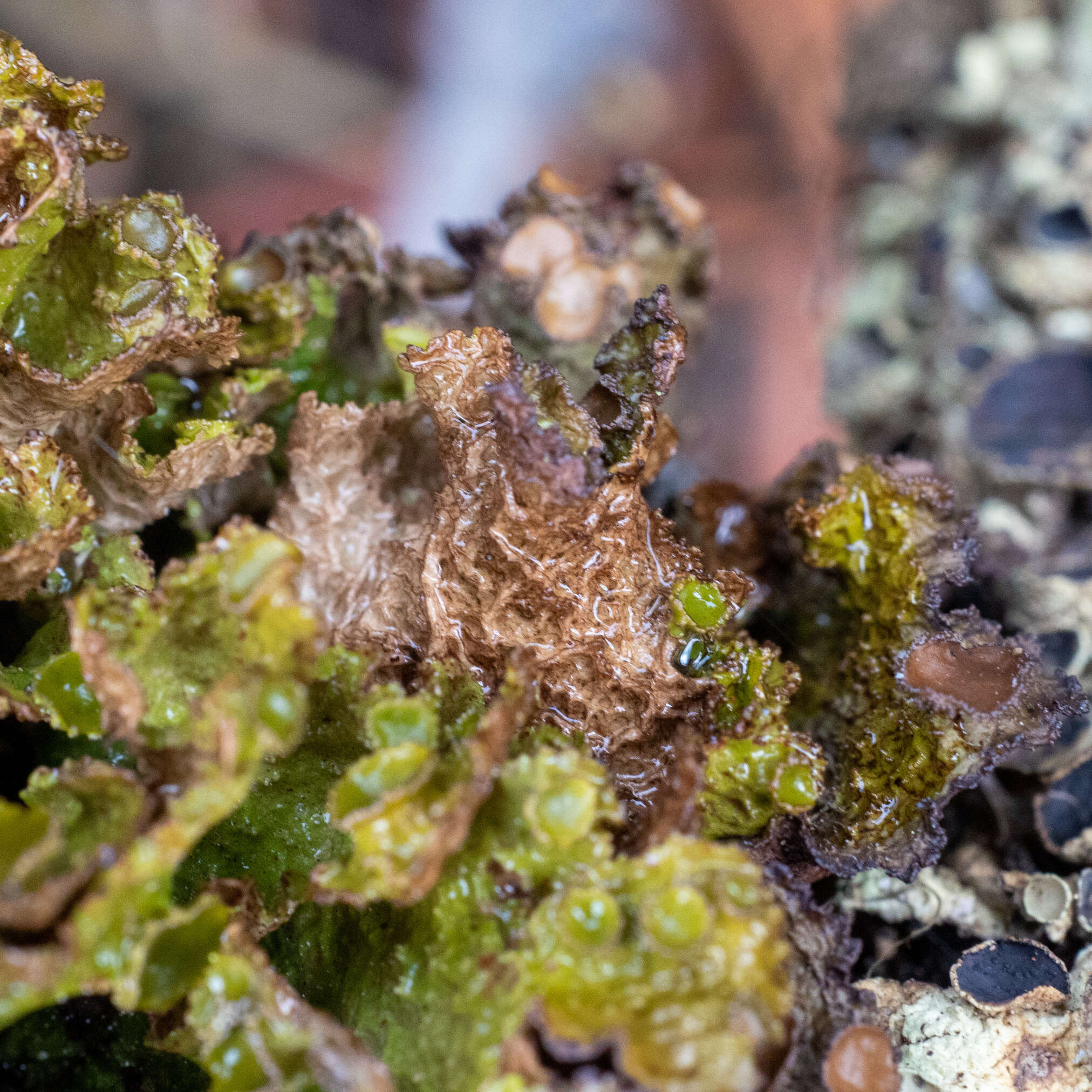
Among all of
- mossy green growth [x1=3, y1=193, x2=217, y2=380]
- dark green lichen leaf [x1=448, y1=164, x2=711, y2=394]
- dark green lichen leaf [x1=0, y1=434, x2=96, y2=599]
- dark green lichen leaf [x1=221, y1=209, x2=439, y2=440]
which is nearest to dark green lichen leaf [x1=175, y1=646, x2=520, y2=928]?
dark green lichen leaf [x1=0, y1=434, x2=96, y2=599]

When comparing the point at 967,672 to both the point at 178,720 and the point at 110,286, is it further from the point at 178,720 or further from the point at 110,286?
the point at 110,286

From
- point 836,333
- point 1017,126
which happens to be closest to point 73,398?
point 836,333

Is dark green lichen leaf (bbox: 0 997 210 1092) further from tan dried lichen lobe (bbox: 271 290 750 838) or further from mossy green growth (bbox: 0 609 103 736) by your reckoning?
tan dried lichen lobe (bbox: 271 290 750 838)

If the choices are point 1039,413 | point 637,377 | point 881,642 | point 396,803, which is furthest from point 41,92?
point 1039,413

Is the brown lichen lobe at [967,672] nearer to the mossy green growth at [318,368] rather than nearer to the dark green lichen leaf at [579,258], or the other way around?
the dark green lichen leaf at [579,258]

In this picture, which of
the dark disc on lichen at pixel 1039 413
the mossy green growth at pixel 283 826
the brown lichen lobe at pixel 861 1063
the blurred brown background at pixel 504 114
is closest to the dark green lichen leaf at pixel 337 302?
the mossy green growth at pixel 283 826

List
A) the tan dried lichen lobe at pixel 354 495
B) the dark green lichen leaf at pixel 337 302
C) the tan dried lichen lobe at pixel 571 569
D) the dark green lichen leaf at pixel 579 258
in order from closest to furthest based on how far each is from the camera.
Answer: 1. the tan dried lichen lobe at pixel 571 569
2. the tan dried lichen lobe at pixel 354 495
3. the dark green lichen leaf at pixel 337 302
4. the dark green lichen leaf at pixel 579 258
